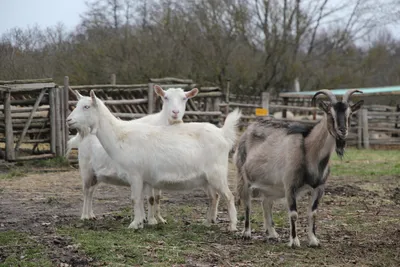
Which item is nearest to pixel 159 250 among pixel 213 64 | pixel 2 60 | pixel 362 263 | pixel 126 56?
pixel 362 263

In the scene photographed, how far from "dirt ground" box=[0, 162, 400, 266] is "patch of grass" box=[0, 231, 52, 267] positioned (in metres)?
0.06

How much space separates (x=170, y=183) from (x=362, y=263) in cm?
261

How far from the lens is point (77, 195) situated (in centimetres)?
1002

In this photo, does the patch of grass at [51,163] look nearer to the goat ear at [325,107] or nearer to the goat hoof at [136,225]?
the goat hoof at [136,225]

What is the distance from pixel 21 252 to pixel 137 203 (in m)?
1.94

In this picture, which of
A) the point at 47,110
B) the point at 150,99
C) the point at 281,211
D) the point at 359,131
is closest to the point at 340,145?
the point at 281,211

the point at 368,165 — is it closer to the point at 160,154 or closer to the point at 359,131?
the point at 359,131

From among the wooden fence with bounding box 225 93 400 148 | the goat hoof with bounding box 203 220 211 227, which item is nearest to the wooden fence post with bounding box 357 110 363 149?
the wooden fence with bounding box 225 93 400 148

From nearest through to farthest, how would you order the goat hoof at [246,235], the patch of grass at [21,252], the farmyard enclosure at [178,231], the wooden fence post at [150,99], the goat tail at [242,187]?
the patch of grass at [21,252], the farmyard enclosure at [178,231], the goat hoof at [246,235], the goat tail at [242,187], the wooden fence post at [150,99]

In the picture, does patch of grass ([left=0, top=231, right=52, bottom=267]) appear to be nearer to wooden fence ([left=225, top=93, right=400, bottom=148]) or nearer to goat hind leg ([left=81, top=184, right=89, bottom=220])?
goat hind leg ([left=81, top=184, right=89, bottom=220])

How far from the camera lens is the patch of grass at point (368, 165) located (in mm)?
13523

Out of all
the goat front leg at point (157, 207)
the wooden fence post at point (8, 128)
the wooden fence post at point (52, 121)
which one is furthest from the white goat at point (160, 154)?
the wooden fence post at point (52, 121)

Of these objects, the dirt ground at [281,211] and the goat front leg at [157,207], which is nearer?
the dirt ground at [281,211]

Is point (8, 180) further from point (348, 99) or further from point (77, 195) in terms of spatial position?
point (348, 99)
